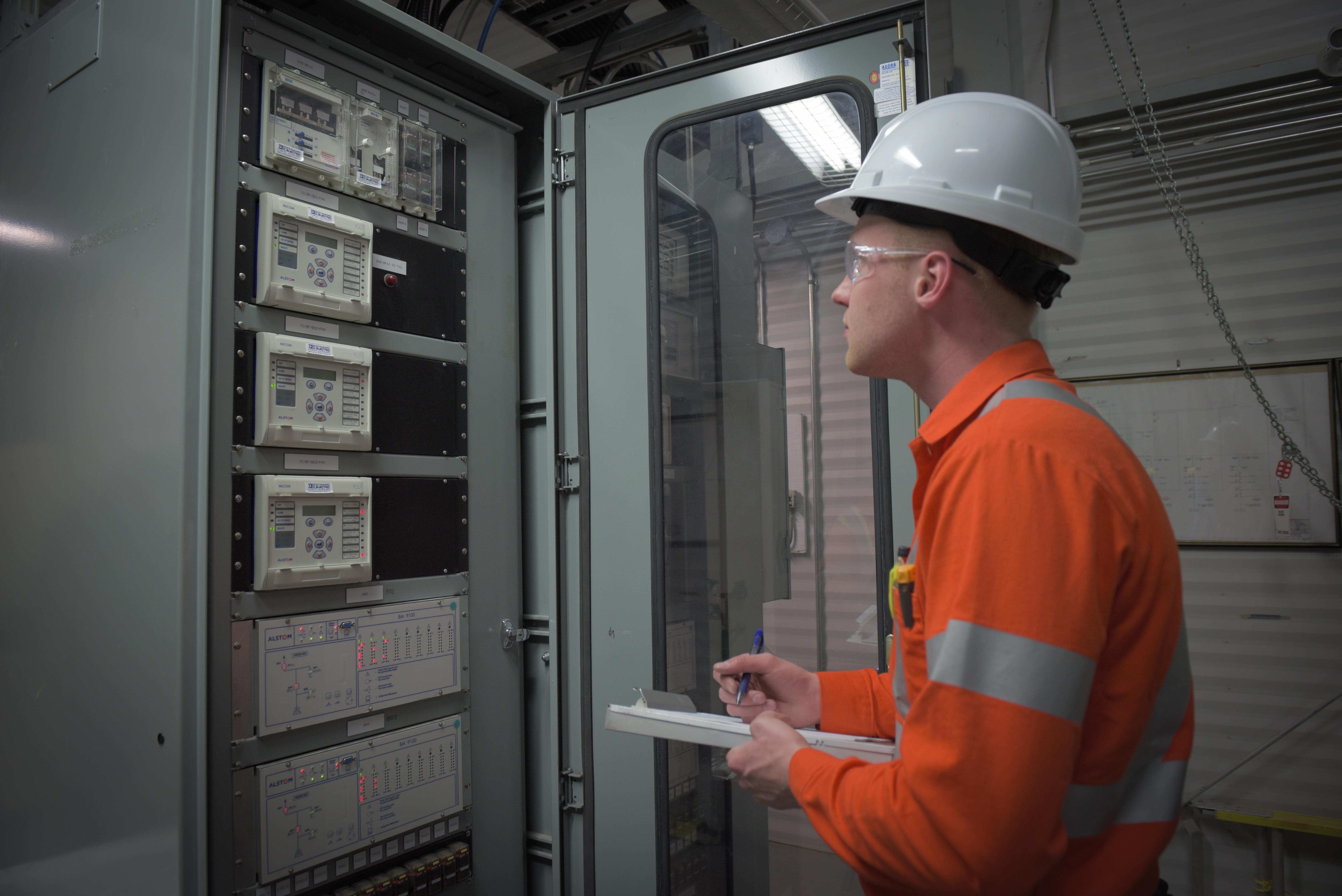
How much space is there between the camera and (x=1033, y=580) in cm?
79

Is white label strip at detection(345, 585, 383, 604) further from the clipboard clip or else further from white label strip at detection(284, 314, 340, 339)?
the clipboard clip

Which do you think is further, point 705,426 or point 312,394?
point 705,426

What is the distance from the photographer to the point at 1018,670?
2.56 feet

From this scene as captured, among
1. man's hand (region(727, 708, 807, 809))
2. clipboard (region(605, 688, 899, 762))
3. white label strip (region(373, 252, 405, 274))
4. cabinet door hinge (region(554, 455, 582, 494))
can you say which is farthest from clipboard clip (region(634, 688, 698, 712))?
white label strip (region(373, 252, 405, 274))

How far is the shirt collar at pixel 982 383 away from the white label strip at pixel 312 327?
1.59 meters

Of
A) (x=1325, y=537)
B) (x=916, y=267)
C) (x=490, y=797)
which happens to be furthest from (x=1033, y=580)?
(x=1325, y=537)

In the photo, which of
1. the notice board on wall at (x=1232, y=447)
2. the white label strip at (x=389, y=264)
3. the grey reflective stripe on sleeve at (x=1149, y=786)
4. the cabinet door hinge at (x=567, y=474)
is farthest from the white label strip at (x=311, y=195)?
the notice board on wall at (x=1232, y=447)

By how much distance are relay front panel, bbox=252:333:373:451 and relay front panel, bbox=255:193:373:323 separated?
0.31 feet

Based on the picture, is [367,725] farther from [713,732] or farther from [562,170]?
[562,170]

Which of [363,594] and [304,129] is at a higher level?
[304,129]

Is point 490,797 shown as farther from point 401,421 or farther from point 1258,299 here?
point 1258,299

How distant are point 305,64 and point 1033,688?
219 cm

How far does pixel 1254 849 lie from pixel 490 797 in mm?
2932

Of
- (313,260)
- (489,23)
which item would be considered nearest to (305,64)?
(313,260)
